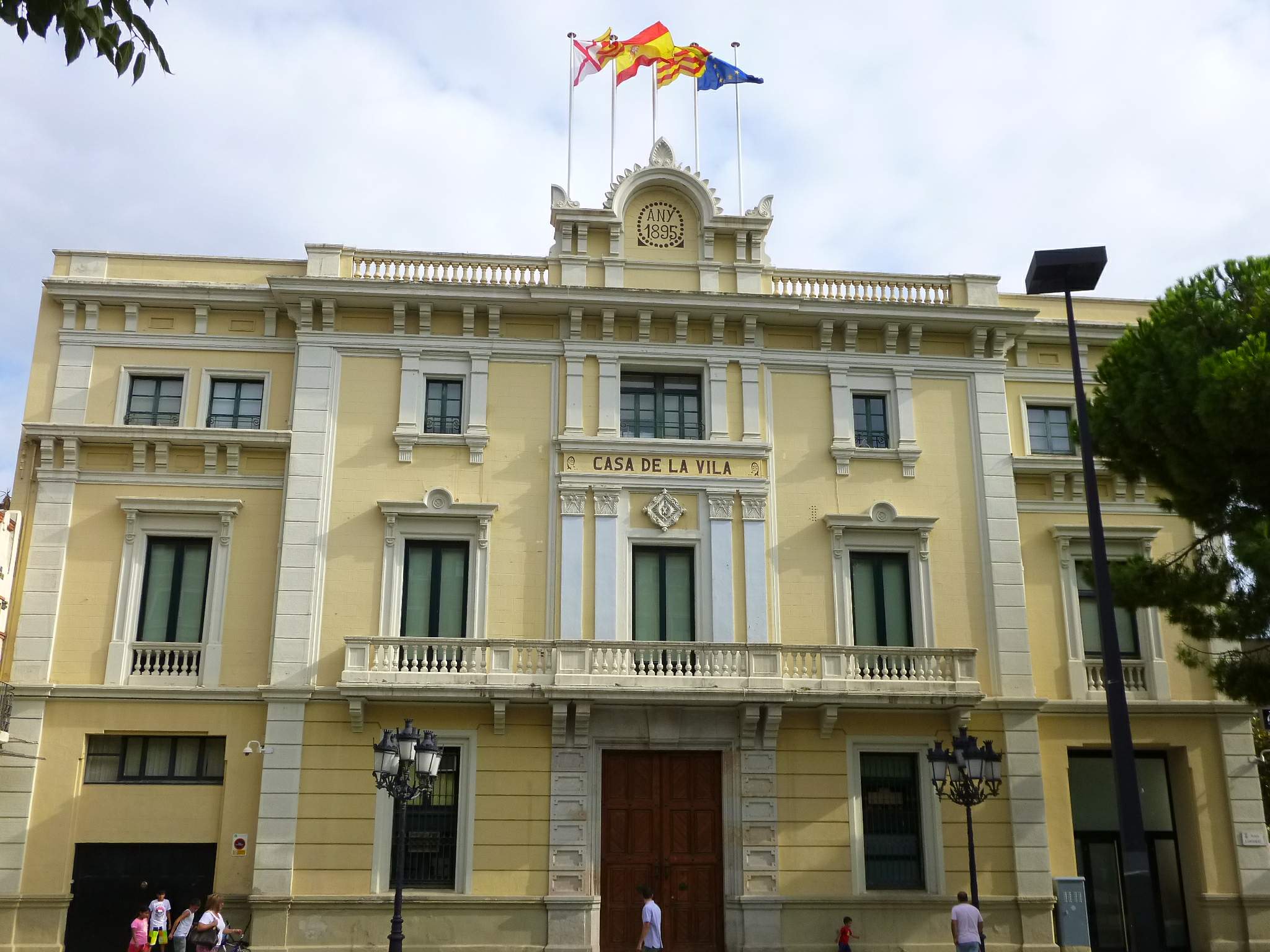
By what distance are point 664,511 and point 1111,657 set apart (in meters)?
11.2

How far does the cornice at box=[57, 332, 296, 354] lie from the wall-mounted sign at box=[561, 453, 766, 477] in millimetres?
6331

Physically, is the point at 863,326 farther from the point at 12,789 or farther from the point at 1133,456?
the point at 12,789

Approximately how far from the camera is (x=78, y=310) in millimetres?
23625

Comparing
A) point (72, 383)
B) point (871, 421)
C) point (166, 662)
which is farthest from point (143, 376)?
point (871, 421)

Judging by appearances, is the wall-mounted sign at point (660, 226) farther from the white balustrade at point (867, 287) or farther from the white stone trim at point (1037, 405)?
the white stone trim at point (1037, 405)

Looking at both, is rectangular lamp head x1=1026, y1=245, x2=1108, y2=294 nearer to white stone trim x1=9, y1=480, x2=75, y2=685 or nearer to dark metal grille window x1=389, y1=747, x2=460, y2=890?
dark metal grille window x1=389, y1=747, x2=460, y2=890

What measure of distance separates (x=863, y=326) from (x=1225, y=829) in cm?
1221

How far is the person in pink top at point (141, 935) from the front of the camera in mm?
19297

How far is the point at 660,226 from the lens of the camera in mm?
24984

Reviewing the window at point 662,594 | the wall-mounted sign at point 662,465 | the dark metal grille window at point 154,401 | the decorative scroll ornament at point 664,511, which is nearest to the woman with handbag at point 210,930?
the window at point 662,594

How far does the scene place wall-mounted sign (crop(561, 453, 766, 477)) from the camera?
76.6 ft

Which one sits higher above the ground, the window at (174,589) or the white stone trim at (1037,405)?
the white stone trim at (1037,405)

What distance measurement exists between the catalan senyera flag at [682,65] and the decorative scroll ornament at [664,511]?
936cm

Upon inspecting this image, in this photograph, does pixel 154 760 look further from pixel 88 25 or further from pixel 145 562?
pixel 88 25
